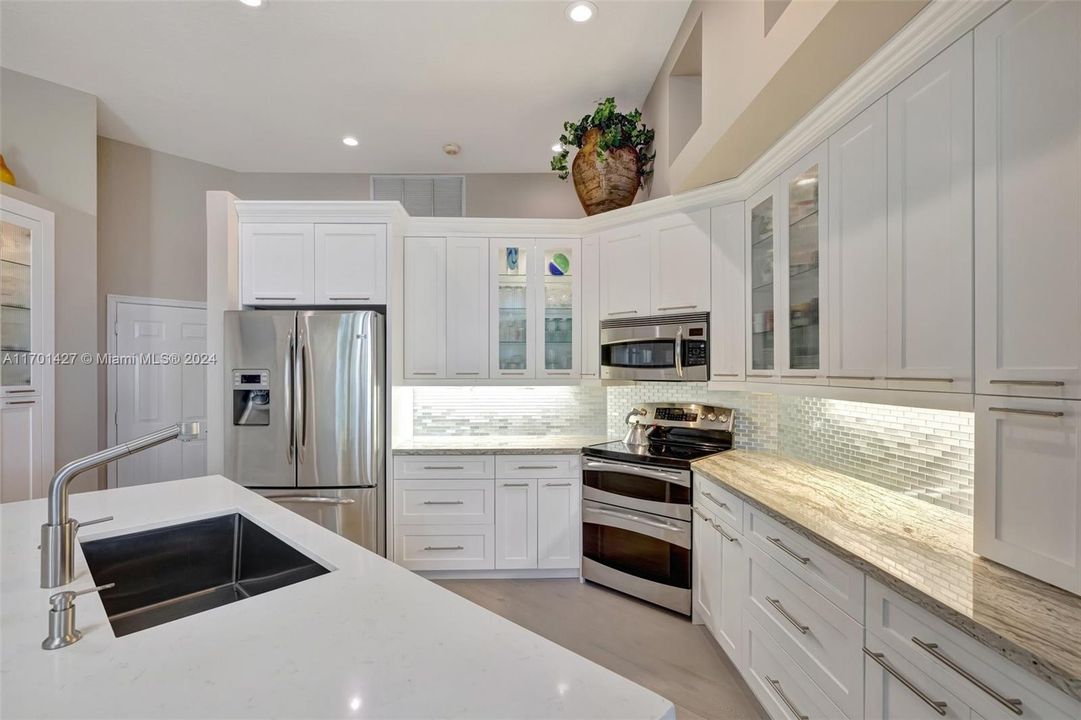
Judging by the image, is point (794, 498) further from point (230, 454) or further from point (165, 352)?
point (165, 352)

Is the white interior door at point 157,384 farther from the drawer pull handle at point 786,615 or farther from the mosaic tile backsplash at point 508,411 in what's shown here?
the drawer pull handle at point 786,615

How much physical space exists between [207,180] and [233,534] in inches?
147

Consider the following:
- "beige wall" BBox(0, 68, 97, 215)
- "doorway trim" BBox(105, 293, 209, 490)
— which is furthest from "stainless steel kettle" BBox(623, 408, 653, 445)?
"beige wall" BBox(0, 68, 97, 215)

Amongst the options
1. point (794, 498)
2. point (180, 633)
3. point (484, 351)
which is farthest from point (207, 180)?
point (794, 498)

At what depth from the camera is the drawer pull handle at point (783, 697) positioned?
155 centimetres

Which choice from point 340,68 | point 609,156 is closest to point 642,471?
point 609,156

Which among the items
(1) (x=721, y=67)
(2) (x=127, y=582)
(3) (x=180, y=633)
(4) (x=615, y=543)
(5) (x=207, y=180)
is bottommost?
(4) (x=615, y=543)

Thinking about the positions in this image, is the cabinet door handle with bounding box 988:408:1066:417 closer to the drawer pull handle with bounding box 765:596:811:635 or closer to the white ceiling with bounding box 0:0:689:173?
the drawer pull handle with bounding box 765:596:811:635

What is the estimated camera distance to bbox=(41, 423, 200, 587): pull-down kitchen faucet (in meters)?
0.98

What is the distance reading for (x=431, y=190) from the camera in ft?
13.4

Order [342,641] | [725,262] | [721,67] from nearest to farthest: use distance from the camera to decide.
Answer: [342,641]
[721,67]
[725,262]

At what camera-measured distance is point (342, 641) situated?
2.70 ft

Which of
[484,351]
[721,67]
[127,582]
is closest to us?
[127,582]

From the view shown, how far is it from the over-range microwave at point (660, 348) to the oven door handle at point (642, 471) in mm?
547
